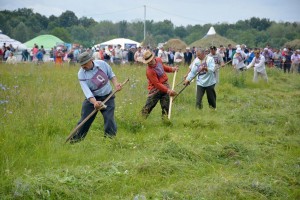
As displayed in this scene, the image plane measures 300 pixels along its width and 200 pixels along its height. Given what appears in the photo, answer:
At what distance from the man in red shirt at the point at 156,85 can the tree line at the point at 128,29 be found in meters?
51.8

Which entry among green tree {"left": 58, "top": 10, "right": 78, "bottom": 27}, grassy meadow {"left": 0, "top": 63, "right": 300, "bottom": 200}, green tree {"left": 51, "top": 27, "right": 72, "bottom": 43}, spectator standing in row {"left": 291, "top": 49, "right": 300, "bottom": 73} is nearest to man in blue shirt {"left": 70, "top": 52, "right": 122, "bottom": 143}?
grassy meadow {"left": 0, "top": 63, "right": 300, "bottom": 200}

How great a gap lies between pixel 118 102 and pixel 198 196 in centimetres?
642

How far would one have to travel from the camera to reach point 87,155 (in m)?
6.64

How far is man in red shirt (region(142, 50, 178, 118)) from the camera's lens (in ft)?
30.7

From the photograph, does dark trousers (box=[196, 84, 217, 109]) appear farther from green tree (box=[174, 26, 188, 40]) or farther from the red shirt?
green tree (box=[174, 26, 188, 40])

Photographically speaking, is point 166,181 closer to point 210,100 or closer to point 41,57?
point 210,100

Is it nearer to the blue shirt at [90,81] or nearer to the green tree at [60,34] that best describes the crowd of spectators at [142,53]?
the blue shirt at [90,81]

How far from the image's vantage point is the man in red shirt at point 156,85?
30.7 ft

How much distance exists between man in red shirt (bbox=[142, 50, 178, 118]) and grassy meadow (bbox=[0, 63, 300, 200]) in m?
0.35

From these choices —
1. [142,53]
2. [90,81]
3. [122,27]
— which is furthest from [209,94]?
[122,27]

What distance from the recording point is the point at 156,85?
30.8 ft

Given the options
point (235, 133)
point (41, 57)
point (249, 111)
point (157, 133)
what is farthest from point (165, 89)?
point (41, 57)

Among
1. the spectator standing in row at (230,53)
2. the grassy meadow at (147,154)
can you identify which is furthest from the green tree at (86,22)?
the grassy meadow at (147,154)

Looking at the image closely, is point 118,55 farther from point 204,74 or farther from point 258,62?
point 204,74
